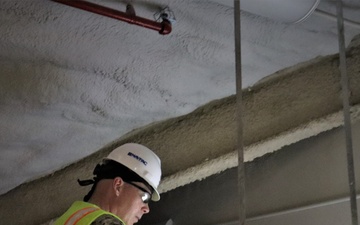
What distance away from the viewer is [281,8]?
1.58m

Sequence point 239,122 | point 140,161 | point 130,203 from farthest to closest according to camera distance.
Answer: point 140,161, point 130,203, point 239,122

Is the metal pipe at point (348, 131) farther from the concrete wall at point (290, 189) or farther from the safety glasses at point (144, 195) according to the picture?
the safety glasses at point (144, 195)

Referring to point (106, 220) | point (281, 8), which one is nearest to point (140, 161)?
point (106, 220)

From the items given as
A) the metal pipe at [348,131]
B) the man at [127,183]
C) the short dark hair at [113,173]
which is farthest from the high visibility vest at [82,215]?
the metal pipe at [348,131]

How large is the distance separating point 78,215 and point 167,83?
0.59 meters

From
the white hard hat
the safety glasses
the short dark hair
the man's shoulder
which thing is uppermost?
the white hard hat

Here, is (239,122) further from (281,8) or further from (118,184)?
(118,184)

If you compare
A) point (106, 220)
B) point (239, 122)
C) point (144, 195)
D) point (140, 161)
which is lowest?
point (106, 220)

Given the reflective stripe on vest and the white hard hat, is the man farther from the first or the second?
the reflective stripe on vest

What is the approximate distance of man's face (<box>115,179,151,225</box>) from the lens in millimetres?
2064

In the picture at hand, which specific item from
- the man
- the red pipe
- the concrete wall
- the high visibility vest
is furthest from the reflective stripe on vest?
the concrete wall

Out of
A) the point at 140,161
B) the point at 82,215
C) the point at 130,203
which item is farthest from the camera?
the point at 140,161

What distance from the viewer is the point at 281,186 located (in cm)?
215

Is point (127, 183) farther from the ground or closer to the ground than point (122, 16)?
closer to the ground
